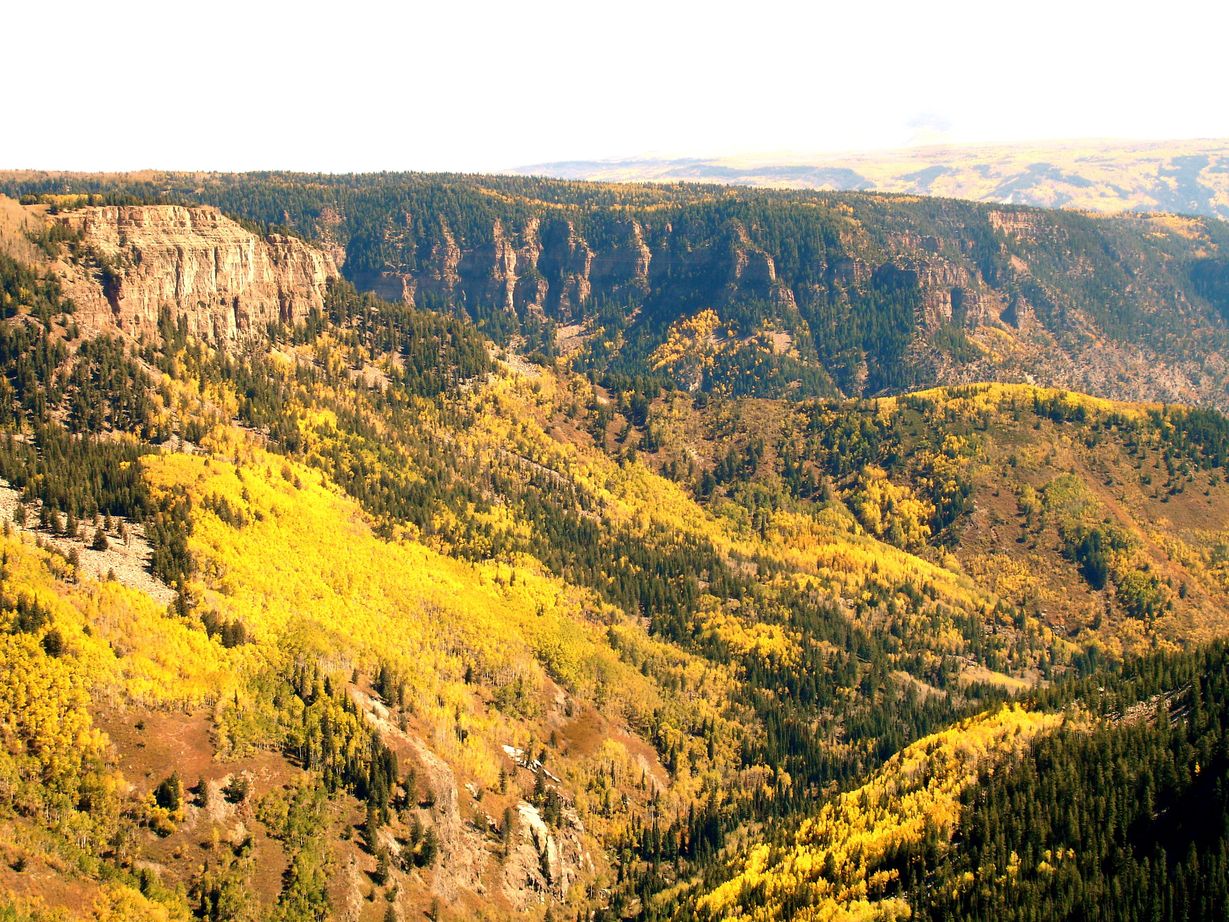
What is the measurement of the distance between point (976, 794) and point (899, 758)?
27501 millimetres

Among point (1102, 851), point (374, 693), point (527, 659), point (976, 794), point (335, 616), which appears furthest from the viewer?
point (527, 659)

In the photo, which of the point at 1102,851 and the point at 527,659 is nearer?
the point at 1102,851

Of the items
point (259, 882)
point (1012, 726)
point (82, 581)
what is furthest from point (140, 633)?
point (1012, 726)

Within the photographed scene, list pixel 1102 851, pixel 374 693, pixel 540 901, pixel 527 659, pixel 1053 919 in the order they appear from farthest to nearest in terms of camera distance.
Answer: pixel 527 659 < pixel 374 693 < pixel 540 901 < pixel 1102 851 < pixel 1053 919

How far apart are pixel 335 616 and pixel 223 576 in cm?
1791

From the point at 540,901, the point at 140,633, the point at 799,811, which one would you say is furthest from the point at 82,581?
the point at 799,811

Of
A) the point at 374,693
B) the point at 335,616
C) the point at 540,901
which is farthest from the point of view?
the point at 335,616

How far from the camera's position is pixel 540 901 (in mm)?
156750

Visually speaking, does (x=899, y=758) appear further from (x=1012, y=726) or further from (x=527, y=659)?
(x=527, y=659)

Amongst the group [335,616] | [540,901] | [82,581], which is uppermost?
[82,581]

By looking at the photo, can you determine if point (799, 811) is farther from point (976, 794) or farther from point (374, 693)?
point (374, 693)

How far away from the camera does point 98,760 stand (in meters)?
125

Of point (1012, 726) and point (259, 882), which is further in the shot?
point (1012, 726)

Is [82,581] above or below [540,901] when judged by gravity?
above
